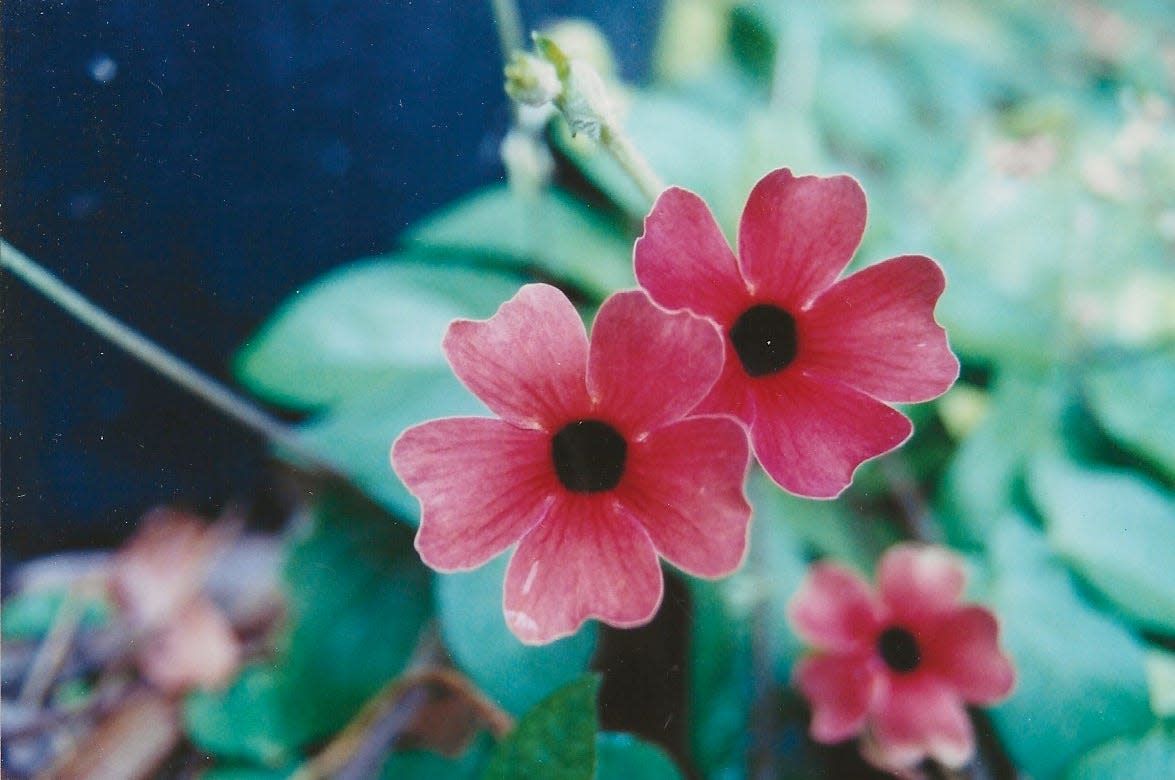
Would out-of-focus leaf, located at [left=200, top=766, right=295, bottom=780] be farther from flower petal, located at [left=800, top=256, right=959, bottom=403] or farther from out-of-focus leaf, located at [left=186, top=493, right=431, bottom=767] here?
flower petal, located at [left=800, top=256, right=959, bottom=403]

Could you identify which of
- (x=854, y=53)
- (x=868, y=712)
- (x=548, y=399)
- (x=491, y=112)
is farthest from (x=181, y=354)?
(x=854, y=53)

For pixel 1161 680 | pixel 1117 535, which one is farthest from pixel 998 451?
pixel 1161 680

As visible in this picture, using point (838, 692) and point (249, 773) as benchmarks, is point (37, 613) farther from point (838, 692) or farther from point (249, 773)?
point (838, 692)


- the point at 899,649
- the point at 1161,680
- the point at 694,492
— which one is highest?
the point at 694,492

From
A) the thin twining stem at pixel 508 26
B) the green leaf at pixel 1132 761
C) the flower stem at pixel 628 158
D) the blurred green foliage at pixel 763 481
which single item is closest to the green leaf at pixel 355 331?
the blurred green foliage at pixel 763 481

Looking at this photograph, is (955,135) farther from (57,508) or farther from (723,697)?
(57,508)

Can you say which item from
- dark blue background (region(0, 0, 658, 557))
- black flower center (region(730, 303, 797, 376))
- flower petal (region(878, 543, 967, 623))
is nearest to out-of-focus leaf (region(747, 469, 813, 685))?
flower petal (region(878, 543, 967, 623))
